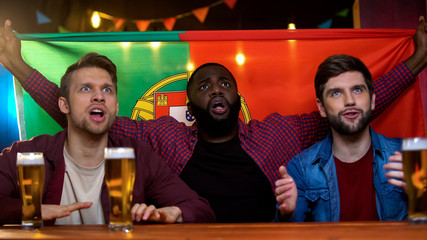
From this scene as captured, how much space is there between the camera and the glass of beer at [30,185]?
1.41 meters

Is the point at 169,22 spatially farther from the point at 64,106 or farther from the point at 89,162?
the point at 89,162

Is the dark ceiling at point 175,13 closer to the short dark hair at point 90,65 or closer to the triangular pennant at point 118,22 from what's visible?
the triangular pennant at point 118,22

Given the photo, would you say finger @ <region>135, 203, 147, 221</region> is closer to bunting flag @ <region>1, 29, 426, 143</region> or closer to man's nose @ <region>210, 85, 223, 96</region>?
man's nose @ <region>210, 85, 223, 96</region>

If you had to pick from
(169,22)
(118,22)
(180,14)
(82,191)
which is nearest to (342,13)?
(180,14)

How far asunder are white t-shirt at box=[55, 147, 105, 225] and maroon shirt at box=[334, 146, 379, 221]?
109 cm

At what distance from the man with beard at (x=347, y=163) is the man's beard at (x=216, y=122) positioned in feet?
1.37

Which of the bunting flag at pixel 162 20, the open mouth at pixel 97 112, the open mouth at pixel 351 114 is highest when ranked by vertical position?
the bunting flag at pixel 162 20

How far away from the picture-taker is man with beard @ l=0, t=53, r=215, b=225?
196 cm

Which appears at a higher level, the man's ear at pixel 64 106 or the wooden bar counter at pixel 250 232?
the man's ear at pixel 64 106

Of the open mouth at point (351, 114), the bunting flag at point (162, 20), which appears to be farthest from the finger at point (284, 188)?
the bunting flag at point (162, 20)

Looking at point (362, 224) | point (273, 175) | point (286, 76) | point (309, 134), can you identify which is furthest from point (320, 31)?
point (362, 224)

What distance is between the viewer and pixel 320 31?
280 cm

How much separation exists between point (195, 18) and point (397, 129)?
415cm

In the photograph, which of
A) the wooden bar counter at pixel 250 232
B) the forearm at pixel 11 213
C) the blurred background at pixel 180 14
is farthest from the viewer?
the blurred background at pixel 180 14
